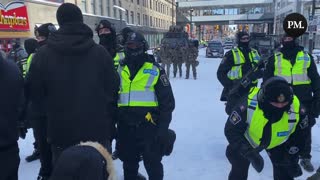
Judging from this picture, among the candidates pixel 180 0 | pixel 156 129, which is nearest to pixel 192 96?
pixel 156 129

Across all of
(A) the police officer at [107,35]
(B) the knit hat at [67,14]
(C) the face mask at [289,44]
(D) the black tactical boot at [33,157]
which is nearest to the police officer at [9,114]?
(B) the knit hat at [67,14]

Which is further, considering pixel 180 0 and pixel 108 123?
pixel 180 0

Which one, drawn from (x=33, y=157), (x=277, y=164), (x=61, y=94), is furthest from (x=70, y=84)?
(x=33, y=157)

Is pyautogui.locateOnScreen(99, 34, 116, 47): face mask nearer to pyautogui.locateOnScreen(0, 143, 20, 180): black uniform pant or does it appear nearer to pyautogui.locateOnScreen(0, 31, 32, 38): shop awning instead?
pyautogui.locateOnScreen(0, 143, 20, 180): black uniform pant

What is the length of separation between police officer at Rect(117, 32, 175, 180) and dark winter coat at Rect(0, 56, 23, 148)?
3.93ft

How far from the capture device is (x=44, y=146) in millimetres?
2717

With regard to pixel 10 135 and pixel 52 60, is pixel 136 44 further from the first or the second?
pixel 10 135

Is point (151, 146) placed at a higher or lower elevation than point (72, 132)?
lower

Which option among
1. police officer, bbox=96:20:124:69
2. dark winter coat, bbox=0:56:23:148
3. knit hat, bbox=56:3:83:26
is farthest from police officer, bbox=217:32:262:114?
dark winter coat, bbox=0:56:23:148

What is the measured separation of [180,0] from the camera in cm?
7250

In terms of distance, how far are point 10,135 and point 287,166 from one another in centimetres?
238

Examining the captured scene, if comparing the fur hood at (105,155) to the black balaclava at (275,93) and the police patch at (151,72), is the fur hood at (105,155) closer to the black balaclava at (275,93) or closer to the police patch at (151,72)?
the black balaclava at (275,93)

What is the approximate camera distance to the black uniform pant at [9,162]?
2.52m

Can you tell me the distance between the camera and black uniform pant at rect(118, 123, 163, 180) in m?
3.57
